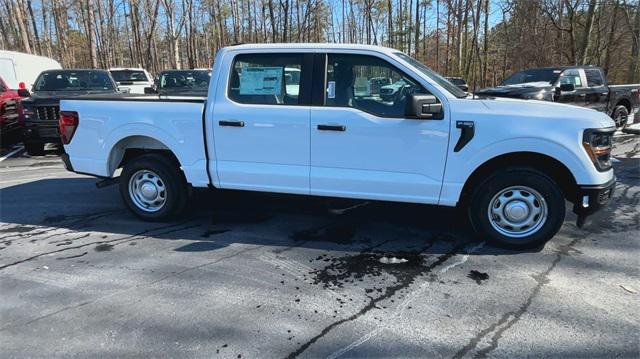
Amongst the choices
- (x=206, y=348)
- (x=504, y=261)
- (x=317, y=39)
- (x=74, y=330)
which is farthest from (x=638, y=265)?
(x=317, y=39)

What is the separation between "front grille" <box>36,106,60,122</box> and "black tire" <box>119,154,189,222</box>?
5247 millimetres

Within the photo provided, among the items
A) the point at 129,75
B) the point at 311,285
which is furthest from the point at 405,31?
the point at 311,285

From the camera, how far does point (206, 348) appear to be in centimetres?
281

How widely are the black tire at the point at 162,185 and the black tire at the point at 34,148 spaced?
19.3ft

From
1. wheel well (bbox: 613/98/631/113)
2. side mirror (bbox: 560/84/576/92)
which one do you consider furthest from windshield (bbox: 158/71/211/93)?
wheel well (bbox: 613/98/631/113)

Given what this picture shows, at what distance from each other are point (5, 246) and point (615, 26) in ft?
98.3

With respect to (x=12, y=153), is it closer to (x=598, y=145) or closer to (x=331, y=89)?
(x=331, y=89)

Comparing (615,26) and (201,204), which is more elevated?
(615,26)

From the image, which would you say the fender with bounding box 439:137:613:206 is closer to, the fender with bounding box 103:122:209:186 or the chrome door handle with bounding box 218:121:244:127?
the chrome door handle with bounding box 218:121:244:127

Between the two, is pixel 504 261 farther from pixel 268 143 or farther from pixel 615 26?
pixel 615 26

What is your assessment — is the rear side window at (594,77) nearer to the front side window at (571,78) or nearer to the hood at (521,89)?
the front side window at (571,78)

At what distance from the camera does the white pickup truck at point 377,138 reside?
4.05 metres

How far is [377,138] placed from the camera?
4250 millimetres

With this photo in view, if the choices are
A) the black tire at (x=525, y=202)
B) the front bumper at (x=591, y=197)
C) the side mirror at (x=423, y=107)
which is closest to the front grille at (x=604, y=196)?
the front bumper at (x=591, y=197)
